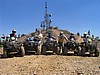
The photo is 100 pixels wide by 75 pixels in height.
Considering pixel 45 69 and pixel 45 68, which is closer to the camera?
pixel 45 69

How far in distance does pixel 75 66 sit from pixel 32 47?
570 cm

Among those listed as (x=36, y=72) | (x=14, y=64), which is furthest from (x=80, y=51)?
(x=36, y=72)

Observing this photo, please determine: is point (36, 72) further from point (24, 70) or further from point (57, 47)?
point (57, 47)

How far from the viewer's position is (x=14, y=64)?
13484mm

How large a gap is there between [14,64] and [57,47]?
→ 206 inches

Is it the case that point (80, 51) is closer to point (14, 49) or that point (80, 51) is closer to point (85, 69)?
point (14, 49)

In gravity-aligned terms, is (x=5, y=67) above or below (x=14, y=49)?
below

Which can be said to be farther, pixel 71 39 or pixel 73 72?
pixel 71 39

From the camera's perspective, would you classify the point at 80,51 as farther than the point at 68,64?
Yes

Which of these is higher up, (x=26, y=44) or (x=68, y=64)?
(x=26, y=44)

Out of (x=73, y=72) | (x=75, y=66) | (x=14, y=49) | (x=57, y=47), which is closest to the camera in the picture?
(x=73, y=72)

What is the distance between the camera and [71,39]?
61.8 feet

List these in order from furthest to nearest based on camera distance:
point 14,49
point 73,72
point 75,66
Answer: point 14,49 → point 75,66 → point 73,72

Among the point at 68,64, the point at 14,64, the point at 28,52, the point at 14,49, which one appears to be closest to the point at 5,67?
the point at 14,64
